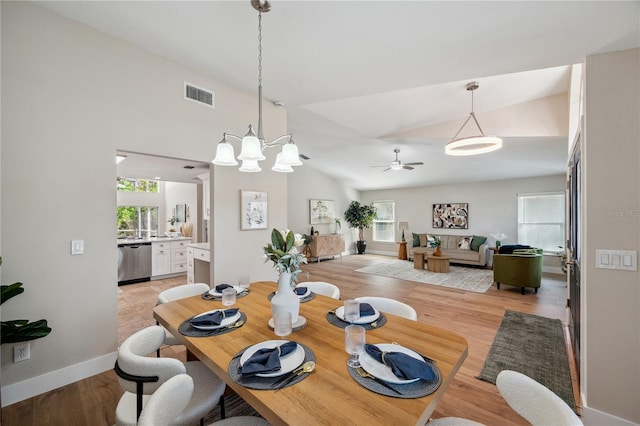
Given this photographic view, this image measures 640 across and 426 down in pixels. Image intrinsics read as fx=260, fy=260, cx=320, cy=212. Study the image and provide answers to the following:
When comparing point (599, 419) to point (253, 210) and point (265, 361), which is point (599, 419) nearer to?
point (265, 361)

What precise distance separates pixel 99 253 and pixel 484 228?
8277 millimetres

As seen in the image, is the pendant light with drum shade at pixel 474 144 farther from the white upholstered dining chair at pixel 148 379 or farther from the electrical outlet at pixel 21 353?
the electrical outlet at pixel 21 353

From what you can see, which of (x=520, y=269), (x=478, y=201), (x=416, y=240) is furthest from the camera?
(x=416, y=240)

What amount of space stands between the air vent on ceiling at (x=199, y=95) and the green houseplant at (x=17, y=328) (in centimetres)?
216

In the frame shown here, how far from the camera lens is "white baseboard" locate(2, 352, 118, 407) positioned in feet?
6.32

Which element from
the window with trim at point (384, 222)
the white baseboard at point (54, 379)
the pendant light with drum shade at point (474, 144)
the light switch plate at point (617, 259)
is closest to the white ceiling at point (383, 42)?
the pendant light with drum shade at point (474, 144)

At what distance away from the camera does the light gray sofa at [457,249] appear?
6723 millimetres

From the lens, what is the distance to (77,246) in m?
2.21

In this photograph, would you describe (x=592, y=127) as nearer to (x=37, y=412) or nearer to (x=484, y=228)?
(x=37, y=412)

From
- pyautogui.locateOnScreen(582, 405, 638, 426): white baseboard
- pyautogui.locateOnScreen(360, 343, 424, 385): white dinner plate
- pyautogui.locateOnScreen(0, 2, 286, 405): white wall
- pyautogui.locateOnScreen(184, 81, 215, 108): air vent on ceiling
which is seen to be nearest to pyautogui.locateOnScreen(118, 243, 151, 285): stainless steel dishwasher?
pyautogui.locateOnScreen(0, 2, 286, 405): white wall

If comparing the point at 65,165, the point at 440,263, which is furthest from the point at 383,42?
the point at 440,263

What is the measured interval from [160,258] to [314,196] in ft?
15.4

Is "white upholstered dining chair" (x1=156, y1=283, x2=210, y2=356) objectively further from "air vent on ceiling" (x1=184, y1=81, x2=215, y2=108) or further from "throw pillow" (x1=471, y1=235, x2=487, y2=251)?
"throw pillow" (x1=471, y1=235, x2=487, y2=251)

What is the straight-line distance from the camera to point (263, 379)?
103 centimetres
